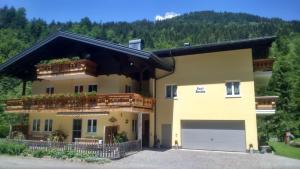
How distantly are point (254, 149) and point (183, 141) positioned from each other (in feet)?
18.6

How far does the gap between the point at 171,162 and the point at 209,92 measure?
310 inches

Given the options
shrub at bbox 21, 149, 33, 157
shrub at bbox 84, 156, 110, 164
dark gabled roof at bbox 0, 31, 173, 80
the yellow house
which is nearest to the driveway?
shrub at bbox 84, 156, 110, 164

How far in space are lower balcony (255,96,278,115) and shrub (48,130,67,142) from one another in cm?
1625

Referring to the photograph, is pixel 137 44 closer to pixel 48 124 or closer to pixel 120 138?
pixel 120 138

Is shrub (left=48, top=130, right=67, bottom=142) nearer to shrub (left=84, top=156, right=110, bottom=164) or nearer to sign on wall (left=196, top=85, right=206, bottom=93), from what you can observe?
shrub (left=84, top=156, right=110, bottom=164)

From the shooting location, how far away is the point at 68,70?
2423 cm

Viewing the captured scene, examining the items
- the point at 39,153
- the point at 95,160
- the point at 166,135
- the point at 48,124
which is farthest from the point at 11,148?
the point at 166,135

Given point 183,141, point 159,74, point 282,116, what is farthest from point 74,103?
point 282,116

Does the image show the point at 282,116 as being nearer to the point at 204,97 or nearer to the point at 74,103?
the point at 204,97

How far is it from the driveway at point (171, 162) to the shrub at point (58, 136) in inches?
171

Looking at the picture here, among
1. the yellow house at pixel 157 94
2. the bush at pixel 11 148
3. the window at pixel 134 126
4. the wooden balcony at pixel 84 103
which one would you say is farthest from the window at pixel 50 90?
the window at pixel 134 126

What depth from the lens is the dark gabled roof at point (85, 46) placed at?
2137 cm

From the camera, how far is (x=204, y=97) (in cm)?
2330

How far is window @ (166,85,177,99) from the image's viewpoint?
2456 cm
